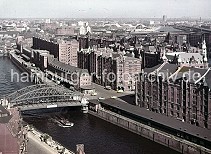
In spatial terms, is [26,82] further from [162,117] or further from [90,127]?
[162,117]

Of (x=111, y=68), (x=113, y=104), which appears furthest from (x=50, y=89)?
(x=111, y=68)

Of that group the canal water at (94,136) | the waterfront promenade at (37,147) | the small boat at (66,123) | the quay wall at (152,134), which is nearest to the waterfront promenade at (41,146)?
the waterfront promenade at (37,147)

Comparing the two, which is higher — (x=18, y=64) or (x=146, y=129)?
(x=18, y=64)

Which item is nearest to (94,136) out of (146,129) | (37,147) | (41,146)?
(146,129)

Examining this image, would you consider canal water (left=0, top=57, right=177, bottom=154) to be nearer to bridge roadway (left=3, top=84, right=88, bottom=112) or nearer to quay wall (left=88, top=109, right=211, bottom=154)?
quay wall (left=88, top=109, right=211, bottom=154)

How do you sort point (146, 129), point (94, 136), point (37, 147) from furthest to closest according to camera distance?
point (94, 136) < point (146, 129) < point (37, 147)

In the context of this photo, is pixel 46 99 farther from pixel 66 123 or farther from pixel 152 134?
pixel 152 134

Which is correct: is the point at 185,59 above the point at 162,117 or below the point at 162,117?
above
